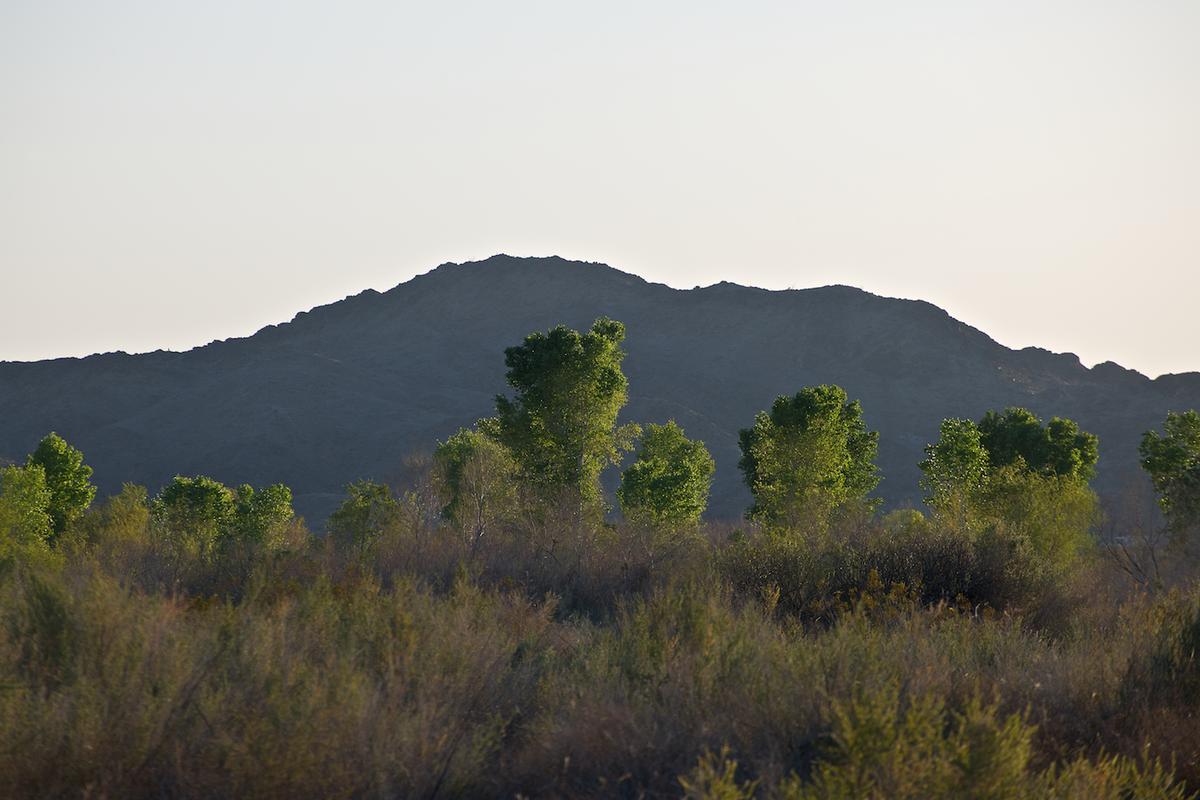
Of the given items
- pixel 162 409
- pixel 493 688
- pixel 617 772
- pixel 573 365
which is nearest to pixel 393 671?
pixel 493 688

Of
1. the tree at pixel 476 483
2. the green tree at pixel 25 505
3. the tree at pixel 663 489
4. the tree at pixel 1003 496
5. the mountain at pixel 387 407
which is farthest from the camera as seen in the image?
the mountain at pixel 387 407

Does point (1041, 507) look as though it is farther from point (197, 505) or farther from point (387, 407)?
point (387, 407)

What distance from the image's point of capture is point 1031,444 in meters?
47.0

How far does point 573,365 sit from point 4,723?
2809cm

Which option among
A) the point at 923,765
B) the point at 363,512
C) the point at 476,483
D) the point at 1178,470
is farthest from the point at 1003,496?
the point at 923,765

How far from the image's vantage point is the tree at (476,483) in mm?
32859

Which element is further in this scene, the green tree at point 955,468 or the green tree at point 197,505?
the green tree at point 197,505

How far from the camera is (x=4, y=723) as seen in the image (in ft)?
22.0

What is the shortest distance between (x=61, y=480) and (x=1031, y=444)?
3828 centimetres

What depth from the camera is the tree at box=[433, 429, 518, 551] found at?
32.9m

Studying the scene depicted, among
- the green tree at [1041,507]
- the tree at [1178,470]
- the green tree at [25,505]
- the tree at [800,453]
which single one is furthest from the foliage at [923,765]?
the tree at [800,453]

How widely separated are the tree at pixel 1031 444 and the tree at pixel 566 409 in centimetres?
1846

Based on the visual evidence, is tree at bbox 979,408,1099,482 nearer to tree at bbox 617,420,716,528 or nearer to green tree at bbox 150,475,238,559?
tree at bbox 617,420,716,528

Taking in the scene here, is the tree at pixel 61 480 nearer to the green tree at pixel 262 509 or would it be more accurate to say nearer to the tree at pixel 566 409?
the green tree at pixel 262 509
